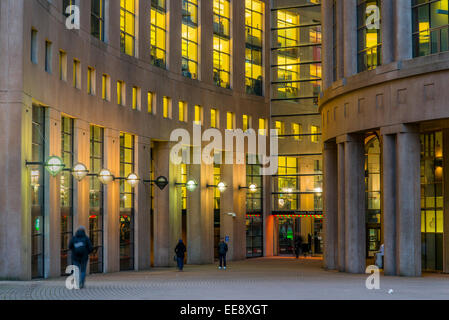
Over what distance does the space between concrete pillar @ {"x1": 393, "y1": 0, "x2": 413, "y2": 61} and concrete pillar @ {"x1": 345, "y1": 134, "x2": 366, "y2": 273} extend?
5.15 m

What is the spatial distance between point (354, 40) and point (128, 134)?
12.3 meters

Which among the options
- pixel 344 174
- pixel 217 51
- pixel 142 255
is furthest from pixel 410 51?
pixel 217 51

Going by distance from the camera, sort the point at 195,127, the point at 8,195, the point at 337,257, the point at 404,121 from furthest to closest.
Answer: the point at 195,127 → the point at 337,257 → the point at 404,121 → the point at 8,195

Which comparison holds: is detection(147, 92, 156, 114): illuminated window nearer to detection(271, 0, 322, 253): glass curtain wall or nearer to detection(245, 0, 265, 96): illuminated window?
detection(245, 0, 265, 96): illuminated window

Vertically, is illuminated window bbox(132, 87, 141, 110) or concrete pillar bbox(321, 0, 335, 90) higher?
concrete pillar bbox(321, 0, 335, 90)

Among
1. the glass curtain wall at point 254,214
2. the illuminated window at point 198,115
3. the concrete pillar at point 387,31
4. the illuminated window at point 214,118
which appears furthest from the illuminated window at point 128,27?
the glass curtain wall at point 254,214

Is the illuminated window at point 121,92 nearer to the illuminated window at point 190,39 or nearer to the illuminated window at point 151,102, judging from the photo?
the illuminated window at point 151,102

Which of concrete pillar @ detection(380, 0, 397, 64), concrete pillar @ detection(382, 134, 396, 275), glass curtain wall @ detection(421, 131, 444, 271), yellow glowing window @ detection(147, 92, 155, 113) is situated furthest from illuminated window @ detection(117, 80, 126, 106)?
glass curtain wall @ detection(421, 131, 444, 271)

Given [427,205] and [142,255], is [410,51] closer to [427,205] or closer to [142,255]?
[427,205]

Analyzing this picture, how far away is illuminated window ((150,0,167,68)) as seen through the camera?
42.0m

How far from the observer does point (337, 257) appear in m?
37.7

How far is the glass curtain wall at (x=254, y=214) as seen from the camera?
5403cm

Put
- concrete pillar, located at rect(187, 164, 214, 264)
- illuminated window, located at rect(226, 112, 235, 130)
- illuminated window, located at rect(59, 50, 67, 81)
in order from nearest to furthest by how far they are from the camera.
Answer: illuminated window, located at rect(59, 50, 67, 81) < concrete pillar, located at rect(187, 164, 214, 264) < illuminated window, located at rect(226, 112, 235, 130)

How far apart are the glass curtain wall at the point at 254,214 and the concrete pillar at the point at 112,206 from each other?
18421mm
